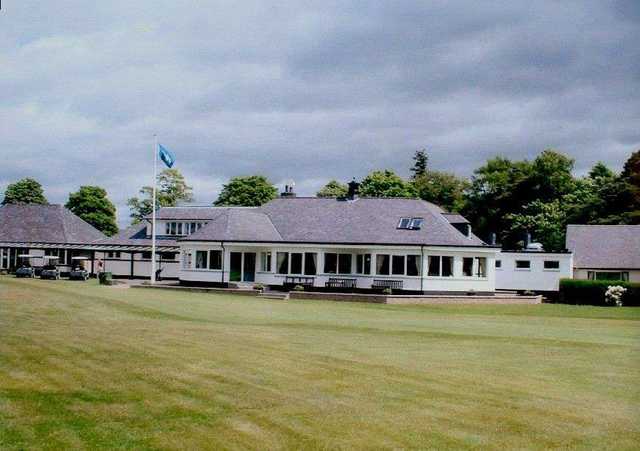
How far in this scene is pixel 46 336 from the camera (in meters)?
13.6

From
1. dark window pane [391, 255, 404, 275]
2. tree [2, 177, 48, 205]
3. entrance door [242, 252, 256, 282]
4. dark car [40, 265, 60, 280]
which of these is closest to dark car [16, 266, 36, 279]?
dark car [40, 265, 60, 280]

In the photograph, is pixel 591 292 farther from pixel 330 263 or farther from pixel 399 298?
pixel 330 263

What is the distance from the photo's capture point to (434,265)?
4288 cm

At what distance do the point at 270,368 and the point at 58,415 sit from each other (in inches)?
154

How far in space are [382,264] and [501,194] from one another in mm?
33305

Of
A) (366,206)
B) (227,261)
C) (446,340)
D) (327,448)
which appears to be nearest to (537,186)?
(366,206)

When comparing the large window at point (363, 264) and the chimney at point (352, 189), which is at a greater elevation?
the chimney at point (352, 189)

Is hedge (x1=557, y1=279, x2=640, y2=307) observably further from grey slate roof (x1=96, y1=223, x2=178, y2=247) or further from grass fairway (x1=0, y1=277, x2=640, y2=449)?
grass fairway (x1=0, y1=277, x2=640, y2=449)

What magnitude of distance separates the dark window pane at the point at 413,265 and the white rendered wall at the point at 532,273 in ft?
28.0

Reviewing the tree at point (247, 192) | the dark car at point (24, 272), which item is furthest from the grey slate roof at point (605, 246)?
the tree at point (247, 192)

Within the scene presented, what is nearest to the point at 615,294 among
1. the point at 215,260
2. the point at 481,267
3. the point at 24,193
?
the point at 481,267

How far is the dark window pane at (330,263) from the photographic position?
44344 mm

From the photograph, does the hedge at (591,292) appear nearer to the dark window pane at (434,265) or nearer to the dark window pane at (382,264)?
the dark window pane at (434,265)

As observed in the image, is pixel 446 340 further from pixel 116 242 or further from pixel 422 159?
pixel 422 159
